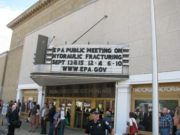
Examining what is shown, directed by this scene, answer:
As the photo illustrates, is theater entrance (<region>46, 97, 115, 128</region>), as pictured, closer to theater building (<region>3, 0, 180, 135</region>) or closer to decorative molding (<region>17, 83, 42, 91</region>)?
theater building (<region>3, 0, 180, 135</region>)

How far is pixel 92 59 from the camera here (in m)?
15.6

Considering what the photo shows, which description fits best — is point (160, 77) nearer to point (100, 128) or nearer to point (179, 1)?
point (179, 1)

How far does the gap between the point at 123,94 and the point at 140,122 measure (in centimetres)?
180

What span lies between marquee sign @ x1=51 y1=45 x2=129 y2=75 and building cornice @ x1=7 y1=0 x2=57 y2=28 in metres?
14.7

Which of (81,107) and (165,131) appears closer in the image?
(165,131)

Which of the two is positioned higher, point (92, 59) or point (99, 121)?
point (92, 59)

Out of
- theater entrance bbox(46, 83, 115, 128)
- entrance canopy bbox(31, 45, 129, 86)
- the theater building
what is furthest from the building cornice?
entrance canopy bbox(31, 45, 129, 86)

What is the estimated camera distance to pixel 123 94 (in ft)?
49.6

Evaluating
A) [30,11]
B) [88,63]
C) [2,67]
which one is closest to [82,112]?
[88,63]

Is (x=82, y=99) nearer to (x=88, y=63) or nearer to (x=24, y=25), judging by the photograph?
(x=88, y=63)

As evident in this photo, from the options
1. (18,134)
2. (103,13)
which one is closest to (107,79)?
(103,13)

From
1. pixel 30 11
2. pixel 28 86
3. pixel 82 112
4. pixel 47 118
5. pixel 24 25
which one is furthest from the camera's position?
pixel 24 25

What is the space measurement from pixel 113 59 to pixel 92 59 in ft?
3.85

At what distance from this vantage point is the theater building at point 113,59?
520 inches
